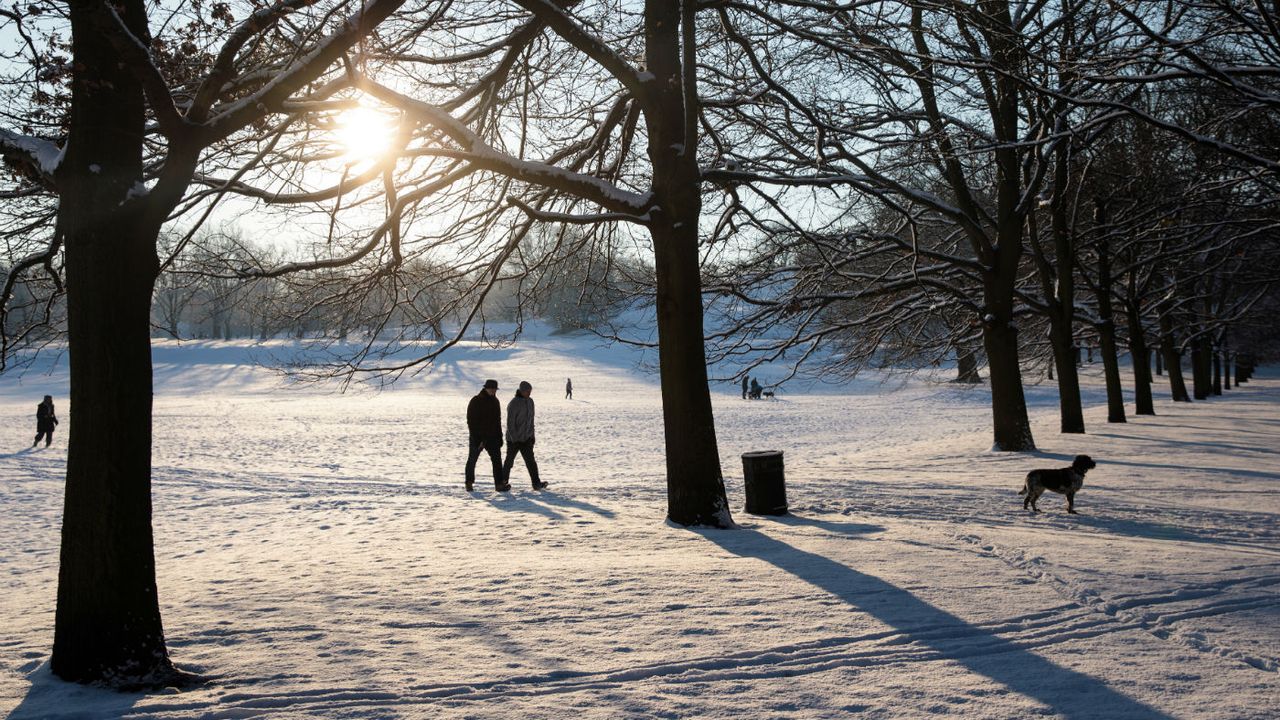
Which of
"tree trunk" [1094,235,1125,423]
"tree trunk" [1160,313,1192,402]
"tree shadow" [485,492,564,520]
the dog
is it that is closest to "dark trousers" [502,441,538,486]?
"tree shadow" [485,492,564,520]

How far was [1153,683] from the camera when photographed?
4438mm

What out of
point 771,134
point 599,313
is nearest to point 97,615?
point 771,134

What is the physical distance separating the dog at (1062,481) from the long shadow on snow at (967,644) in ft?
12.2

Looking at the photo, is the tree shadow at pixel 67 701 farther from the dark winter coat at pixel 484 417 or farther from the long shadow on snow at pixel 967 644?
the dark winter coat at pixel 484 417

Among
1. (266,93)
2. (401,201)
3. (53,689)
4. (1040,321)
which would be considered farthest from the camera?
(1040,321)

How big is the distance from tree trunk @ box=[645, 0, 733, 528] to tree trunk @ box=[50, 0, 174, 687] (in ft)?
16.3

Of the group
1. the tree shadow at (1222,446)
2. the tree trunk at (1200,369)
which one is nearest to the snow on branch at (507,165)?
the tree shadow at (1222,446)

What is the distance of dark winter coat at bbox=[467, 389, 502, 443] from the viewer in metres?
13.7

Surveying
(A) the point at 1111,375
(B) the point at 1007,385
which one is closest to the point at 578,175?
(B) the point at 1007,385

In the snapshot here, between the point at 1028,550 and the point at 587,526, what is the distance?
4.42m

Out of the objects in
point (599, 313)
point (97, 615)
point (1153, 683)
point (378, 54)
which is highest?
point (378, 54)

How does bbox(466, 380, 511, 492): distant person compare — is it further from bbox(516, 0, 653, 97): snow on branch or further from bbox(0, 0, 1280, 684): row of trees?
bbox(516, 0, 653, 97): snow on branch

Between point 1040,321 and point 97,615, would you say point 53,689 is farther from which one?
point 1040,321

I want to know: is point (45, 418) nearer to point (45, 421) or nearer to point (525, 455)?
point (45, 421)
